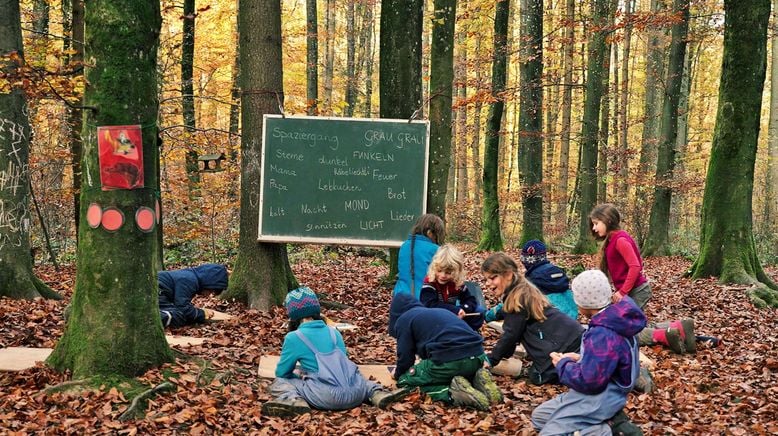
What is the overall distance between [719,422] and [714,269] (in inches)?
273

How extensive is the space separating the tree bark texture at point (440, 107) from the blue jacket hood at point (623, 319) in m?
6.82

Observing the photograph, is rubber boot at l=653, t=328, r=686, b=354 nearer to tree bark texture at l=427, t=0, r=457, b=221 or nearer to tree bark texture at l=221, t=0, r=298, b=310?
tree bark texture at l=427, t=0, r=457, b=221

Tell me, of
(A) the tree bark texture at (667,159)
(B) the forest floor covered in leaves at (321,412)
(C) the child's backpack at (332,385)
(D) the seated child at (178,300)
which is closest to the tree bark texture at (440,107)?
(B) the forest floor covered in leaves at (321,412)

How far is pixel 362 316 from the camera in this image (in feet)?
29.6

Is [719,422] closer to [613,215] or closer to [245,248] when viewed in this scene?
[613,215]

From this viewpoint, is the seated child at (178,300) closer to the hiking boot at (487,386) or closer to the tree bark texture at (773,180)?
the hiking boot at (487,386)

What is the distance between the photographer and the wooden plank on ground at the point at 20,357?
5625 millimetres

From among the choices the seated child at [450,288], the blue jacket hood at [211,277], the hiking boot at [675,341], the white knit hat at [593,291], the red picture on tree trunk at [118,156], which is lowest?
the hiking boot at [675,341]

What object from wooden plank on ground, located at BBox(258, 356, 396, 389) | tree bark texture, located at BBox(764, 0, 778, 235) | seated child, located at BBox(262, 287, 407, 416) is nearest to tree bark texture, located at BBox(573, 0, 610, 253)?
tree bark texture, located at BBox(764, 0, 778, 235)

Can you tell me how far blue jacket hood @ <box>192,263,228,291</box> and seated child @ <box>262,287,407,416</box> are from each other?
3.51 m

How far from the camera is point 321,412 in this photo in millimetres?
5301

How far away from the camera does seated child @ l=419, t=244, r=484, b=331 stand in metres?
6.27

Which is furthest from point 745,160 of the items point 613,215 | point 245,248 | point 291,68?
point 291,68

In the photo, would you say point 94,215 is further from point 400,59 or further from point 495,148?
point 495,148
